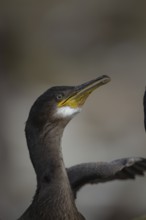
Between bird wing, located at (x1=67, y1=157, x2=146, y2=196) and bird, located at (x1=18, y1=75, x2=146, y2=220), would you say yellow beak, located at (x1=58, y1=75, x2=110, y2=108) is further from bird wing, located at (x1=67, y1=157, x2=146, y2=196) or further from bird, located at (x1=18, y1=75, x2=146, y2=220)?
bird wing, located at (x1=67, y1=157, x2=146, y2=196)

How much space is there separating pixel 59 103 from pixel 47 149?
312 mm

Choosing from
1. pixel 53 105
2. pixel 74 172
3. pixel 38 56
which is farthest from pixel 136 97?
pixel 53 105

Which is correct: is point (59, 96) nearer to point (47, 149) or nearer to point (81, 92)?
point (81, 92)

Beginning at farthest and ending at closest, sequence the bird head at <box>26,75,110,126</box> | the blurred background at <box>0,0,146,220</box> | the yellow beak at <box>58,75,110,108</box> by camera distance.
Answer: the blurred background at <box>0,0,146,220</box> → the yellow beak at <box>58,75,110,108</box> → the bird head at <box>26,75,110,126</box>

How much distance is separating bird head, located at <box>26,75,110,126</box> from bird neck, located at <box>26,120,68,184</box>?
0.06 m

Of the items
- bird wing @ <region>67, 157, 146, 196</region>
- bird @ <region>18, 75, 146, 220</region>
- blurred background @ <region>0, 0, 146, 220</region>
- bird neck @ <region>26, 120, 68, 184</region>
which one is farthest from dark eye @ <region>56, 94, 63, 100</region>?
blurred background @ <region>0, 0, 146, 220</region>

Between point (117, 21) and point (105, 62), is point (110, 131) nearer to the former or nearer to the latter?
point (105, 62)

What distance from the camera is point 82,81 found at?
11516mm

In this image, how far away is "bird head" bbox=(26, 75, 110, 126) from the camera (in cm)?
617

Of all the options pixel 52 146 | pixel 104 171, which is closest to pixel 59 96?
pixel 52 146

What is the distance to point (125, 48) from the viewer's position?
12453 mm

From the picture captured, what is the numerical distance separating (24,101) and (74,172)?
414 centimetres

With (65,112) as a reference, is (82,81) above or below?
below

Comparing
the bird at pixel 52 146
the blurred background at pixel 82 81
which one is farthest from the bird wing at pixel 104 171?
the blurred background at pixel 82 81
